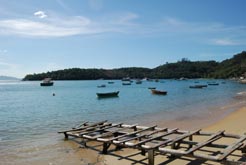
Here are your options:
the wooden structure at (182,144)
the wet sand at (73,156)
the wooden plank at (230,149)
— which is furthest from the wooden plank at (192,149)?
the wooden plank at (230,149)

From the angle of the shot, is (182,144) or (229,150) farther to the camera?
(182,144)

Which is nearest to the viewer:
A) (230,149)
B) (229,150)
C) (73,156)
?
(229,150)

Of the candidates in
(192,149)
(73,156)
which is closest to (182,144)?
(192,149)

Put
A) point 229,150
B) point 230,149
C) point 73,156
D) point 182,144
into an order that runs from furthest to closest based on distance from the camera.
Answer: point 182,144, point 73,156, point 230,149, point 229,150

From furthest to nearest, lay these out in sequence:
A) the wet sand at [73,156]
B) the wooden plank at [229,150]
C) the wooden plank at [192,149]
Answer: the wet sand at [73,156]
the wooden plank at [192,149]
the wooden plank at [229,150]

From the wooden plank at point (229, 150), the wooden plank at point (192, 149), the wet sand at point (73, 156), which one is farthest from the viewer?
the wet sand at point (73, 156)

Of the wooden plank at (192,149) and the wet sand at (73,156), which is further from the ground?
the wooden plank at (192,149)

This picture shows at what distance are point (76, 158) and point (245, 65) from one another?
671ft

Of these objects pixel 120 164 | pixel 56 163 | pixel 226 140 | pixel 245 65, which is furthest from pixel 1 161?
pixel 245 65

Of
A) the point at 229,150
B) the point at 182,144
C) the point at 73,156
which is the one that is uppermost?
the point at 229,150

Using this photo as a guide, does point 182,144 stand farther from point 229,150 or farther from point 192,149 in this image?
point 229,150

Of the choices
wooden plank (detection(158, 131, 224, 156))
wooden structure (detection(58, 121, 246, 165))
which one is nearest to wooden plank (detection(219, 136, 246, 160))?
wooden structure (detection(58, 121, 246, 165))

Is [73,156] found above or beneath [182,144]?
beneath

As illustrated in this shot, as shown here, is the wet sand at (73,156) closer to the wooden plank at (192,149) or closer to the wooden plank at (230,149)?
the wooden plank at (192,149)
